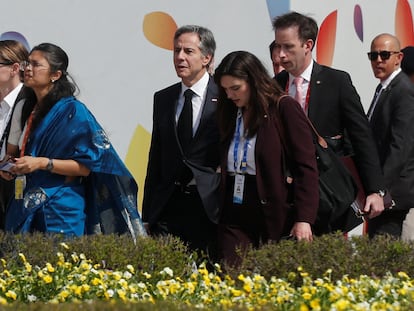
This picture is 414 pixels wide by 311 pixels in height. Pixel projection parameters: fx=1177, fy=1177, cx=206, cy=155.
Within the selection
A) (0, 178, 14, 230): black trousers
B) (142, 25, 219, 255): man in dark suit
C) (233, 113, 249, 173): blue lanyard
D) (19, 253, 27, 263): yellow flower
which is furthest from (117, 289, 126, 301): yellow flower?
(0, 178, 14, 230): black trousers

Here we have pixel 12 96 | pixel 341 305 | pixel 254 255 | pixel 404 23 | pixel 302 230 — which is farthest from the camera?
pixel 404 23

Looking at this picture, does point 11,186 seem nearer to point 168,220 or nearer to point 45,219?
point 45,219

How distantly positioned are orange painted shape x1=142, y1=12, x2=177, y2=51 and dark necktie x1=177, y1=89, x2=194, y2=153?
2.02 metres

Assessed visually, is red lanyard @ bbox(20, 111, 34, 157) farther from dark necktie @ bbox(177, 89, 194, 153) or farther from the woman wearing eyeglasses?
dark necktie @ bbox(177, 89, 194, 153)

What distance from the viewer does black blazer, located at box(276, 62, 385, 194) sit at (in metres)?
6.64

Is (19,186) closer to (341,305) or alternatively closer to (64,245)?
(64,245)

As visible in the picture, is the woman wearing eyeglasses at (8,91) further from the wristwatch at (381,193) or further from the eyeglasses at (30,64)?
the wristwatch at (381,193)

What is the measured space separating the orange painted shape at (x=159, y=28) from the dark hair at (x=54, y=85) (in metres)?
1.86

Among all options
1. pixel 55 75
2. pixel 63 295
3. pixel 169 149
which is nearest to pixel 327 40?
pixel 169 149

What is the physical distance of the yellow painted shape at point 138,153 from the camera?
8.73 metres

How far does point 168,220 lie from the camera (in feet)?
22.4

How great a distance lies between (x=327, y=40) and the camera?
1005 cm

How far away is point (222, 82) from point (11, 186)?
1.77m

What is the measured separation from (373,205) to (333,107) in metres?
0.60
